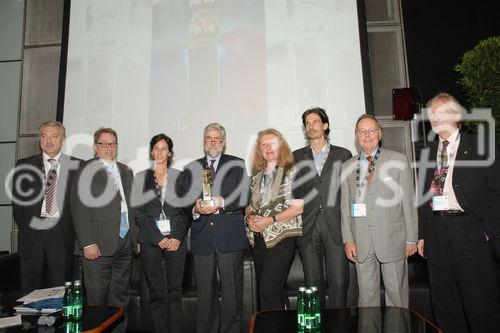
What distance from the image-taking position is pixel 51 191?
2979mm

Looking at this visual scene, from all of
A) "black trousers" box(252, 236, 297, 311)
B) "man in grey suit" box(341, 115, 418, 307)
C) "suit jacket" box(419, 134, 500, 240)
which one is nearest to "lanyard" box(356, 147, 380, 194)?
"man in grey suit" box(341, 115, 418, 307)

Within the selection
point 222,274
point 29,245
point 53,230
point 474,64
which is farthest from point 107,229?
point 474,64

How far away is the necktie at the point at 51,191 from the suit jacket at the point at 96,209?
0.21 metres

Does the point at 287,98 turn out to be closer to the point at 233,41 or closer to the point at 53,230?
the point at 233,41

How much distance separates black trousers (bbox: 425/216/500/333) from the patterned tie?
192 millimetres

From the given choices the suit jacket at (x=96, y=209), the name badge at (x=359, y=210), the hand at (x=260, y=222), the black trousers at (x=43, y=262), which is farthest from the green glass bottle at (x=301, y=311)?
the black trousers at (x=43, y=262)

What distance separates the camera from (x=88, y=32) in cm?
431

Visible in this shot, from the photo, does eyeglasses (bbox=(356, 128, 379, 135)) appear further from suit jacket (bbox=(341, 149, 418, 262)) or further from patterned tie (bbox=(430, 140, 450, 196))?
patterned tie (bbox=(430, 140, 450, 196))

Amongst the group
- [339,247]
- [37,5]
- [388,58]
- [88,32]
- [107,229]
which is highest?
[37,5]

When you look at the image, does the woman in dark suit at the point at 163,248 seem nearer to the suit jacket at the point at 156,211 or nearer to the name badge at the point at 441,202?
the suit jacket at the point at 156,211

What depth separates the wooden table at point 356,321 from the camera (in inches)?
63.7

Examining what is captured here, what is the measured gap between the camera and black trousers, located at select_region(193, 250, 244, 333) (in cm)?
264

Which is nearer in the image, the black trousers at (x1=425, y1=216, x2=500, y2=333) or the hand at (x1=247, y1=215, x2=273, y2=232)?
the black trousers at (x1=425, y1=216, x2=500, y2=333)

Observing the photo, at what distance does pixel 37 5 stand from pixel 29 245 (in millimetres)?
3620
